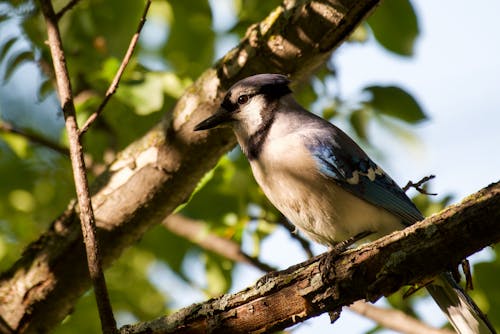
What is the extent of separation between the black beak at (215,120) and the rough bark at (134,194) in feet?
0.25

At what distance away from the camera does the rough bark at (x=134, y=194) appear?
4.31 metres

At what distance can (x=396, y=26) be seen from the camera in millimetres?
4492

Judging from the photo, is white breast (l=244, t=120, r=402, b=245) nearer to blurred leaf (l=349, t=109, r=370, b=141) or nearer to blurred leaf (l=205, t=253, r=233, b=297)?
blurred leaf (l=349, t=109, r=370, b=141)

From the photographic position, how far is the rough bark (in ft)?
14.1

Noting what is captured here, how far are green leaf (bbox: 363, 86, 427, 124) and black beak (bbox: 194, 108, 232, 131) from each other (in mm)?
1003

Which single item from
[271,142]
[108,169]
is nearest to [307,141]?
[271,142]

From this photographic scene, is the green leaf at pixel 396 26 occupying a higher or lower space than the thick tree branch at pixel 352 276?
higher

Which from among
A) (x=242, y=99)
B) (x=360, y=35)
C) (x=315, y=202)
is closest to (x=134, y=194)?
(x=242, y=99)

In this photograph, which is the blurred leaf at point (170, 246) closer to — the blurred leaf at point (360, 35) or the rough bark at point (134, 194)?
the rough bark at point (134, 194)

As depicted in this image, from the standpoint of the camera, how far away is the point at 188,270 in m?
5.45

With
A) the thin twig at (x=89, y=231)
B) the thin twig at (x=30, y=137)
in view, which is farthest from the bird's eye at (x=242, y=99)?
the thin twig at (x=30, y=137)

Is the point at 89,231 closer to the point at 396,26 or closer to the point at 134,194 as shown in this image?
the point at 134,194

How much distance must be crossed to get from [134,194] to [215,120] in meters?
0.62

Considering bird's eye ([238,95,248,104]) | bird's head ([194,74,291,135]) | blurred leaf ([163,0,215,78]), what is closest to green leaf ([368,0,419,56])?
bird's head ([194,74,291,135])
